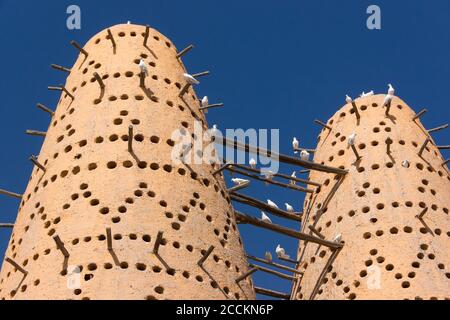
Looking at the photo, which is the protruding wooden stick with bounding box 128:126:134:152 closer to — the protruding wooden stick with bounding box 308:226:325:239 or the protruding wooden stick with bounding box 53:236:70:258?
the protruding wooden stick with bounding box 53:236:70:258

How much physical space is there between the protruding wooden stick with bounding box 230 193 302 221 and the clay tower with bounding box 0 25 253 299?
222 cm

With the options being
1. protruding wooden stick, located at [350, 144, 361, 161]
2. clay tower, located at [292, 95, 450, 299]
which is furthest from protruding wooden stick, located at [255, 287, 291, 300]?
protruding wooden stick, located at [350, 144, 361, 161]

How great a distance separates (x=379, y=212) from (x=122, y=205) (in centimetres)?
641

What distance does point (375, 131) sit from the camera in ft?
78.0

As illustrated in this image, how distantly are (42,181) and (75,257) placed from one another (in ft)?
8.13

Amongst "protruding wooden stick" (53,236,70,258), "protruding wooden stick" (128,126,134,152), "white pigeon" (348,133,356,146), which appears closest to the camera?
"protruding wooden stick" (53,236,70,258)

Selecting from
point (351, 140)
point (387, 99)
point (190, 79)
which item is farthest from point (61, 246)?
point (387, 99)

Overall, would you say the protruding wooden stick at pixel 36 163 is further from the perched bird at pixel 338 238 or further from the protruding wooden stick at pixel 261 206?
the perched bird at pixel 338 238

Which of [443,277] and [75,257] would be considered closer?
[75,257]

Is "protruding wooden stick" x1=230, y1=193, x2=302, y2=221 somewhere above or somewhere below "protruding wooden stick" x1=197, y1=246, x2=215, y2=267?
above

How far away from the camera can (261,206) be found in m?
23.1

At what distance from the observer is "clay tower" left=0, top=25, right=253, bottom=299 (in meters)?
15.9

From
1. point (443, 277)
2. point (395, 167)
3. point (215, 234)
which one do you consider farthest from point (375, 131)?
point (215, 234)
